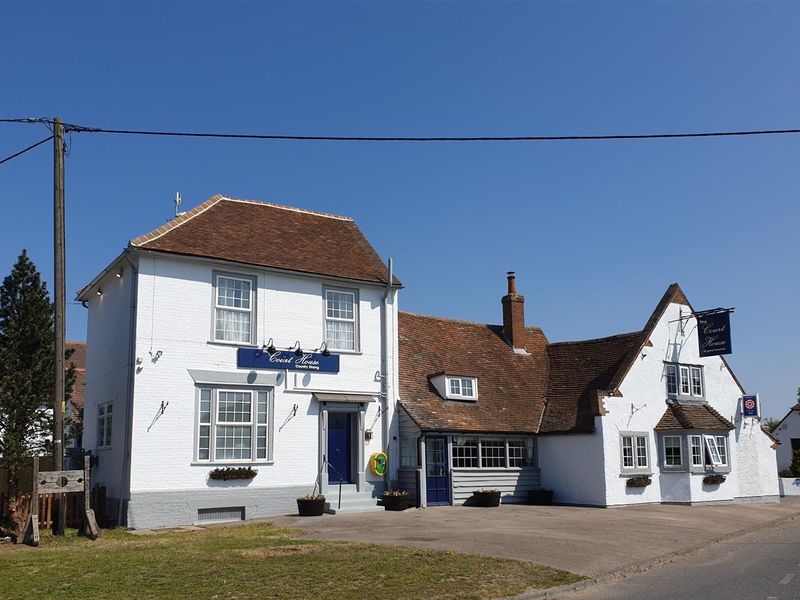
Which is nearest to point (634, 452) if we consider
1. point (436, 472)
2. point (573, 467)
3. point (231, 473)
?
point (573, 467)

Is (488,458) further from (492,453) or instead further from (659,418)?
(659,418)

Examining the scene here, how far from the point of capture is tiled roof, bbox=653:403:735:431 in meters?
29.1

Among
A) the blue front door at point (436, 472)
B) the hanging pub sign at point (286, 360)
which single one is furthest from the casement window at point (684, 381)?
the hanging pub sign at point (286, 360)

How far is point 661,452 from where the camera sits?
1149 inches

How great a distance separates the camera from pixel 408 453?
25.9m

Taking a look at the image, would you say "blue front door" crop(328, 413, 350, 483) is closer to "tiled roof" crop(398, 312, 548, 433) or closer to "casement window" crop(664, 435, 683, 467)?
"tiled roof" crop(398, 312, 548, 433)

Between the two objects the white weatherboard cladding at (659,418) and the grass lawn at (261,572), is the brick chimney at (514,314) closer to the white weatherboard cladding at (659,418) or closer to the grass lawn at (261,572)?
the white weatherboard cladding at (659,418)

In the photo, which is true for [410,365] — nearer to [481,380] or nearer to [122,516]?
[481,380]

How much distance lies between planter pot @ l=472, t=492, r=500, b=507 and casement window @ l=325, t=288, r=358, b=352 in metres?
6.30

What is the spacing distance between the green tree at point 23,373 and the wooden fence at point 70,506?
298 millimetres

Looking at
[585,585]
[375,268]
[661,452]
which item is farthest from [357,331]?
[585,585]

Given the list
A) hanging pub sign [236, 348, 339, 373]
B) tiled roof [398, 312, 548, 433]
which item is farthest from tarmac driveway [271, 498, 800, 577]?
hanging pub sign [236, 348, 339, 373]

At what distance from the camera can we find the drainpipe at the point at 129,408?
20938 millimetres

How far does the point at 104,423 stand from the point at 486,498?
1228 centimetres
